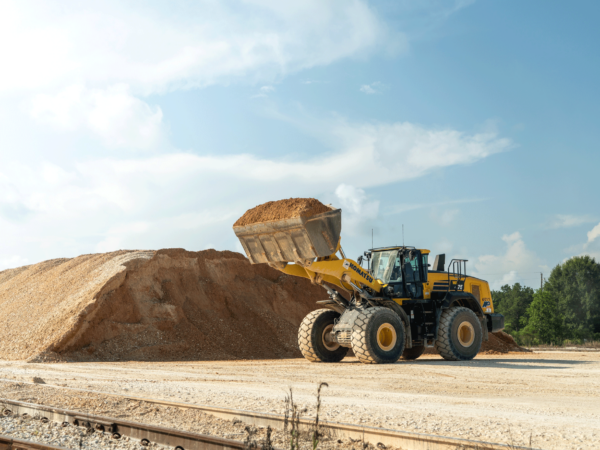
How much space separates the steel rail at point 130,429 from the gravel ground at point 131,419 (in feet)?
0.36

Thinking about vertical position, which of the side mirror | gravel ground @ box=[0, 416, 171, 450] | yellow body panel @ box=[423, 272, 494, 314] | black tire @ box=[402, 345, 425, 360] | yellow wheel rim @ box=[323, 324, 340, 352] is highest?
the side mirror

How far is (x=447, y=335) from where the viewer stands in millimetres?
16750

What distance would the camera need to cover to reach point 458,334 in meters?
17.1

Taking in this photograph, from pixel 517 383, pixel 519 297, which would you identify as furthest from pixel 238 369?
pixel 519 297

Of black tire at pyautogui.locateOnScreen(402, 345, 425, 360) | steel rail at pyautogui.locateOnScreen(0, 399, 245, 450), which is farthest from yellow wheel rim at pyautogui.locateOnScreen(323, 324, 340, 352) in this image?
steel rail at pyautogui.locateOnScreen(0, 399, 245, 450)

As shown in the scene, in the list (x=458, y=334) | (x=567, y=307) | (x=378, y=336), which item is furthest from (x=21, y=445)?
(x=567, y=307)

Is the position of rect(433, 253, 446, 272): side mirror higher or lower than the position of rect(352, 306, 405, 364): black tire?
higher

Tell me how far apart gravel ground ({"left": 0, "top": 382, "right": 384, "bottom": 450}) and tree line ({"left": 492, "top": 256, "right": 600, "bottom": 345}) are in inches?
1695

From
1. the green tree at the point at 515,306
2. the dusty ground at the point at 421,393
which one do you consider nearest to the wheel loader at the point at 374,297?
the dusty ground at the point at 421,393

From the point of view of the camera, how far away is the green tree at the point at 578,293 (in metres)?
53.2

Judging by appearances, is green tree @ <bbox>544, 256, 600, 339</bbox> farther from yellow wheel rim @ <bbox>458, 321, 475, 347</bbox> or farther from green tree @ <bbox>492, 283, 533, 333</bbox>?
yellow wheel rim @ <bbox>458, 321, 475, 347</bbox>

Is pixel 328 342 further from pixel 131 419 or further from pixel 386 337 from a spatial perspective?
pixel 131 419

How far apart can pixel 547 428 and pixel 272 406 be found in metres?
3.65

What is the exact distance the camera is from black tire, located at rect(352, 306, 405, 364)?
14938 mm
